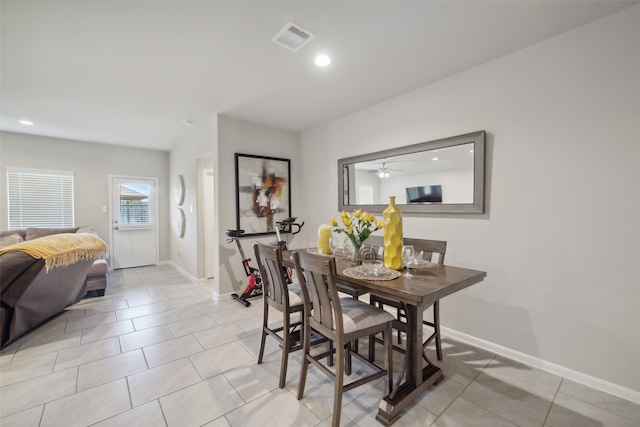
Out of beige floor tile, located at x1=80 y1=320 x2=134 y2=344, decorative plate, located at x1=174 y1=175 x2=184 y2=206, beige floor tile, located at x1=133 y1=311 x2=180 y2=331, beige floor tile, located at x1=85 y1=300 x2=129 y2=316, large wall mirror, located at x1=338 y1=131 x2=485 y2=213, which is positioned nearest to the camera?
large wall mirror, located at x1=338 y1=131 x2=485 y2=213

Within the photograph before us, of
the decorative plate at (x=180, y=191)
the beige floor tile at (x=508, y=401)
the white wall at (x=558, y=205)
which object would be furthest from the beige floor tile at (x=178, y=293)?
the beige floor tile at (x=508, y=401)

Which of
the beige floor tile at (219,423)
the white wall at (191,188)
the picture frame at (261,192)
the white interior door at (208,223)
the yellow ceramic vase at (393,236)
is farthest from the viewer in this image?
the white interior door at (208,223)

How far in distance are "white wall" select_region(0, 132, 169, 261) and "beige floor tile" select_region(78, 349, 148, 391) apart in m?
4.14

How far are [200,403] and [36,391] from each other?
1.23 metres

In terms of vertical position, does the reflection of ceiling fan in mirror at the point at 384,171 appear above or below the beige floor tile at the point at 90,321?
above

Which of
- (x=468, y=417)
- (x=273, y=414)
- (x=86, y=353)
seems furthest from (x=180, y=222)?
A: (x=468, y=417)

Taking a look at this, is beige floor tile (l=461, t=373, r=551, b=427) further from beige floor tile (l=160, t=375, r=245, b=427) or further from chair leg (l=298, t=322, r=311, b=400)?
beige floor tile (l=160, t=375, r=245, b=427)

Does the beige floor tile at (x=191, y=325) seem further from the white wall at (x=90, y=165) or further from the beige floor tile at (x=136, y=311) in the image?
the white wall at (x=90, y=165)

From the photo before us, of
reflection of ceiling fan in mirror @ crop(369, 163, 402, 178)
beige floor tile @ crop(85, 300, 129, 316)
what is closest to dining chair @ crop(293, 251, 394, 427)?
reflection of ceiling fan in mirror @ crop(369, 163, 402, 178)

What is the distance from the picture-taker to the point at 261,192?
164 inches

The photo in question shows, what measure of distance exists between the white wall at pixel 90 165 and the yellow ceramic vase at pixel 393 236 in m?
5.73

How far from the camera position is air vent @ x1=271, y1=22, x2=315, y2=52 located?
1.96 m

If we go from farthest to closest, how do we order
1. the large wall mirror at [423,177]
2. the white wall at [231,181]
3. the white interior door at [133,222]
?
the white interior door at [133,222] → the white wall at [231,181] → the large wall mirror at [423,177]

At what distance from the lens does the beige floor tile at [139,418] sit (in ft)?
5.30
